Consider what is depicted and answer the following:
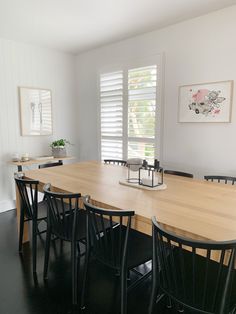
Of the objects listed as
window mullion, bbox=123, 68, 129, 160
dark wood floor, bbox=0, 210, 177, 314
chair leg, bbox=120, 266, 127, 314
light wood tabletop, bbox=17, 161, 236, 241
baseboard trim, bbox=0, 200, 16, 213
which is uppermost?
window mullion, bbox=123, 68, 129, 160

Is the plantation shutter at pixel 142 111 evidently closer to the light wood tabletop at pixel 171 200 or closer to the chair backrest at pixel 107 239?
the light wood tabletop at pixel 171 200

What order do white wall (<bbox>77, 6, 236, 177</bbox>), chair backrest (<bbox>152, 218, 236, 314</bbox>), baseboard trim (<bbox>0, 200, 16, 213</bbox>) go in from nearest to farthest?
chair backrest (<bbox>152, 218, 236, 314</bbox>)
white wall (<bbox>77, 6, 236, 177</bbox>)
baseboard trim (<bbox>0, 200, 16, 213</bbox>)

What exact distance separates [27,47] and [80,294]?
11.7 ft

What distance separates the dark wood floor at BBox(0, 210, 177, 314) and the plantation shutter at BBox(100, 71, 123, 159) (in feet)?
6.34

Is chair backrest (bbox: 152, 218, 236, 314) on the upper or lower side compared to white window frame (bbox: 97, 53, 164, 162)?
lower

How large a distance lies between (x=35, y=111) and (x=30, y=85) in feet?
1.37

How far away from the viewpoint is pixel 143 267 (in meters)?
2.32

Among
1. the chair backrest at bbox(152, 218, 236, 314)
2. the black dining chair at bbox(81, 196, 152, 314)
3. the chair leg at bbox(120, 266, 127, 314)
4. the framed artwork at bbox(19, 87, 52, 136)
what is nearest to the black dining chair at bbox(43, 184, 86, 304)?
the black dining chair at bbox(81, 196, 152, 314)

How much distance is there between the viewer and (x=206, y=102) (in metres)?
2.88

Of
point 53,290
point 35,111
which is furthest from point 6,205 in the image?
point 53,290

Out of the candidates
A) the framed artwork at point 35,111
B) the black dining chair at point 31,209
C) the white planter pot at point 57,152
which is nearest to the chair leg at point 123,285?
the black dining chair at point 31,209

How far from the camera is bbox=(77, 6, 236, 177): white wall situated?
2.71 meters

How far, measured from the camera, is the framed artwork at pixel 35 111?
3.80 metres

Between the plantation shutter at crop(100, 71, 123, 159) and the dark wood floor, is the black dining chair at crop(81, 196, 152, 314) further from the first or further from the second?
the plantation shutter at crop(100, 71, 123, 159)
